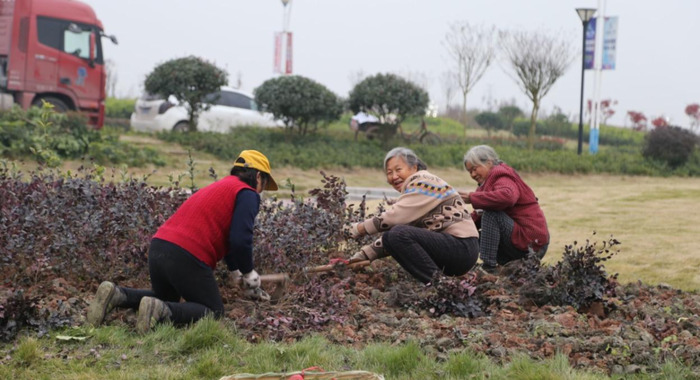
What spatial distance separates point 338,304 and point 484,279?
148cm

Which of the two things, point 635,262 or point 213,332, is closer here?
point 213,332

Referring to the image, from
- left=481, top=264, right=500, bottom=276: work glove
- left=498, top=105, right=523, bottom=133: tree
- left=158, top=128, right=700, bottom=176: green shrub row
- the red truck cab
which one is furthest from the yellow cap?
left=498, top=105, right=523, bottom=133: tree

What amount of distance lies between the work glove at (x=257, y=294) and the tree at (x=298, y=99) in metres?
16.4

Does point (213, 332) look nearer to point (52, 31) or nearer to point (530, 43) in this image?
point (52, 31)

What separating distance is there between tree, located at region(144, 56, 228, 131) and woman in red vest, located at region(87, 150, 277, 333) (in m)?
16.6

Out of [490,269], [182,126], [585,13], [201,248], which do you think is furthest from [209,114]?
[201,248]

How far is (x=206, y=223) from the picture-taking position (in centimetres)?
457

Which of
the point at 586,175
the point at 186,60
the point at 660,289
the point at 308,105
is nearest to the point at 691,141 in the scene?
the point at 586,175

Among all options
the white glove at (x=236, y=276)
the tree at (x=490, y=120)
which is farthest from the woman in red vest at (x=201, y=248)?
the tree at (x=490, y=120)

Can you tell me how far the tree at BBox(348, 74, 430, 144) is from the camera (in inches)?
866

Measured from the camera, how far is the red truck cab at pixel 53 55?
19812mm

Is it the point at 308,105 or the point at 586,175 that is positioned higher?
the point at 308,105

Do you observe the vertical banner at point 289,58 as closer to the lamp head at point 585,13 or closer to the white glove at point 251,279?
the lamp head at point 585,13

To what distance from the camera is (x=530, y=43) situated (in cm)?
2630
